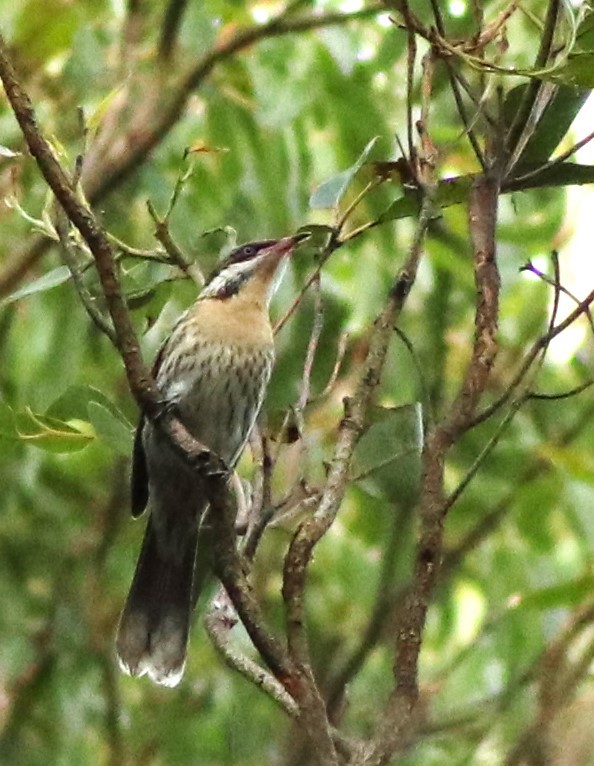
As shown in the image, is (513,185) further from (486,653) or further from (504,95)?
(486,653)

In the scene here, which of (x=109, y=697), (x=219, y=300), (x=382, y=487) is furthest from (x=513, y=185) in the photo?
(x=109, y=697)

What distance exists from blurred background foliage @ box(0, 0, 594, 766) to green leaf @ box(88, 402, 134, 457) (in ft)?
1.49

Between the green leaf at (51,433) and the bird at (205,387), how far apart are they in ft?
1.66

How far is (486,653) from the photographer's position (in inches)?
106

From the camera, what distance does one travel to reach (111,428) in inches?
62.2

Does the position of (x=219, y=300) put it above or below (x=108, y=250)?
above

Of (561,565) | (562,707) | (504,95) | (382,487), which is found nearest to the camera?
(504,95)

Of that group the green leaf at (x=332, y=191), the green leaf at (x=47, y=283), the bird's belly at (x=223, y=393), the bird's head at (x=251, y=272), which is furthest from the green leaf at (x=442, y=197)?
the bird's belly at (x=223, y=393)

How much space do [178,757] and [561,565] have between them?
A: 34.8 inches

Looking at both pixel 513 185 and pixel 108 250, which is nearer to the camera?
pixel 108 250

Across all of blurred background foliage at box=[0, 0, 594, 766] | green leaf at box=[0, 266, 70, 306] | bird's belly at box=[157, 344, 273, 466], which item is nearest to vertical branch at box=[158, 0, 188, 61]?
blurred background foliage at box=[0, 0, 594, 766]

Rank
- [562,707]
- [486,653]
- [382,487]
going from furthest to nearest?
[486,653], [562,707], [382,487]

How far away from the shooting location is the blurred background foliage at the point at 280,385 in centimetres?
230

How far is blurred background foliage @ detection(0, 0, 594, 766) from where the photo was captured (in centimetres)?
230
